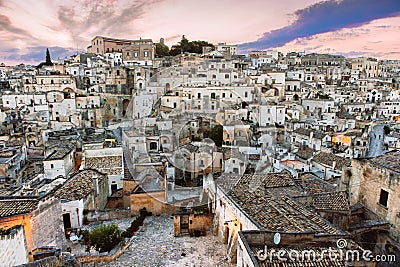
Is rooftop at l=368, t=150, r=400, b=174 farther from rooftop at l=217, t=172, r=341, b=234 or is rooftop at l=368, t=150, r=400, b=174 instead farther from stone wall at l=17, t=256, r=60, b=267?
stone wall at l=17, t=256, r=60, b=267

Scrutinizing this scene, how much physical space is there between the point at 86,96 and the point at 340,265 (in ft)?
115

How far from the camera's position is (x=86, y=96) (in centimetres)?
3559

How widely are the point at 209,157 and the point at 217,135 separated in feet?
6.67

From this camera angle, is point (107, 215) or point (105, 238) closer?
point (105, 238)

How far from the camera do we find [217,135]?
68.4 ft

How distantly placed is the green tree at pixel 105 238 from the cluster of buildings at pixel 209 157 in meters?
1.24

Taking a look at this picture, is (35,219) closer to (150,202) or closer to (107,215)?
(107,215)

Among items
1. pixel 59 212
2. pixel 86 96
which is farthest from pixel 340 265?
pixel 86 96

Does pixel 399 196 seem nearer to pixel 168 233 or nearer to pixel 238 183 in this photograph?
pixel 238 183

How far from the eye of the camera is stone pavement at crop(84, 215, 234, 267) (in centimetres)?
946

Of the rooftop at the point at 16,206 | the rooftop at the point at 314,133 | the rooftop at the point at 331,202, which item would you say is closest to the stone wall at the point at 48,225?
the rooftop at the point at 16,206

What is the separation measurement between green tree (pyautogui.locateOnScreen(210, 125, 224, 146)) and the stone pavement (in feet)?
29.8

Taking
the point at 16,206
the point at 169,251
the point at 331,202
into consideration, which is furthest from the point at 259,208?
the point at 16,206

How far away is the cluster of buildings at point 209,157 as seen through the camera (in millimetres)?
8984
